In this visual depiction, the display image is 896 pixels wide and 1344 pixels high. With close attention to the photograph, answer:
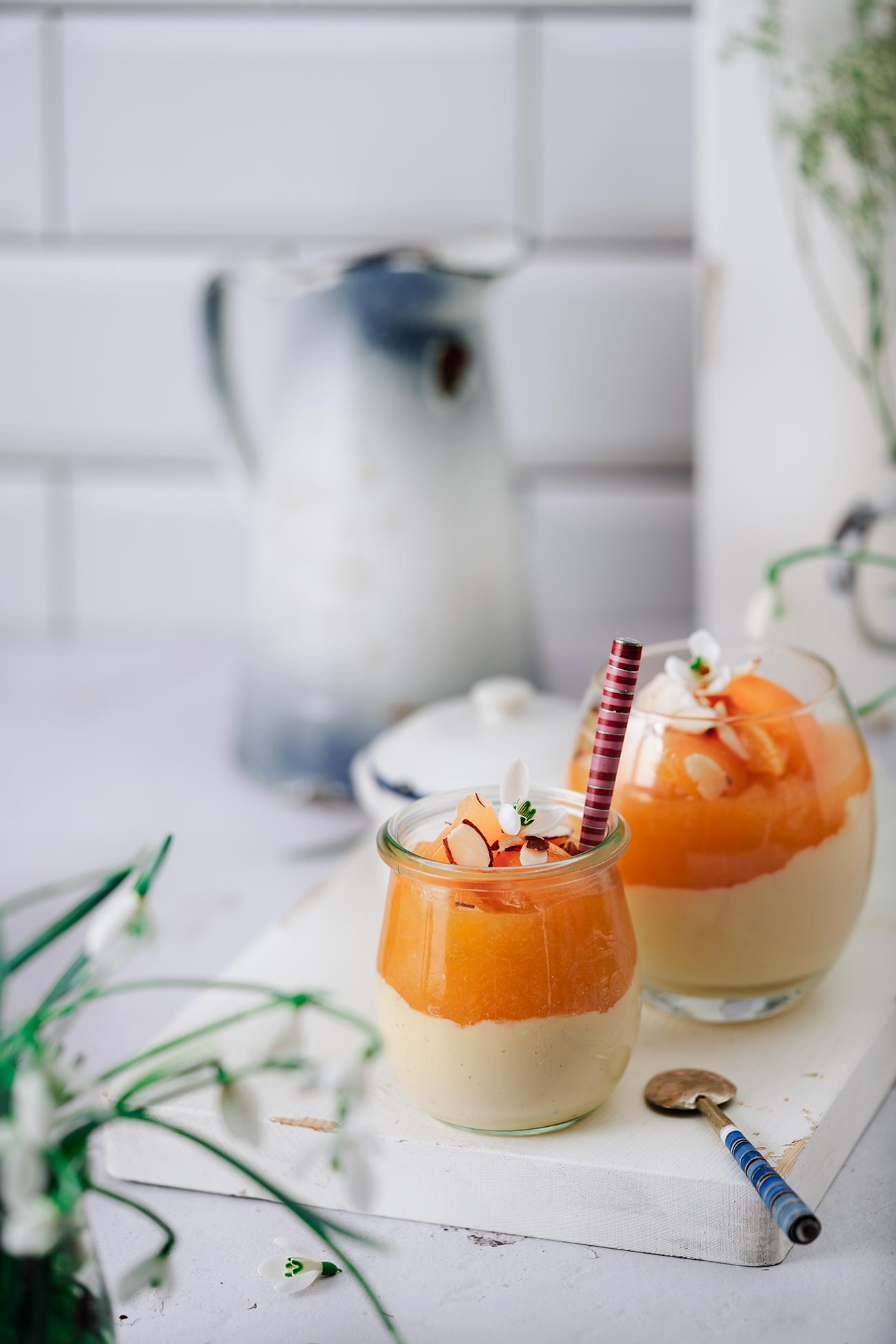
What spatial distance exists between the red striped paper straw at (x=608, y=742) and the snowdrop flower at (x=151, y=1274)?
0.19 metres

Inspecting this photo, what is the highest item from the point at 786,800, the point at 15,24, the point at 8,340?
the point at 15,24

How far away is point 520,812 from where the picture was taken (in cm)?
44

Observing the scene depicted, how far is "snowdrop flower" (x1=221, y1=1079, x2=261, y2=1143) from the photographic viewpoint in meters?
0.29

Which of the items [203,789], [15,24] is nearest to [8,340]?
[15,24]

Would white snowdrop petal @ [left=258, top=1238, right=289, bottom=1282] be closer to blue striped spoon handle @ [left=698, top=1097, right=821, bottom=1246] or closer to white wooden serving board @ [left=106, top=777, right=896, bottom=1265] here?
white wooden serving board @ [left=106, top=777, right=896, bottom=1265]

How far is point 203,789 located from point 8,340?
540 mm

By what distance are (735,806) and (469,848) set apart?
4.3 inches

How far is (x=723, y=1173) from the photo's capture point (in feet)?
1.37

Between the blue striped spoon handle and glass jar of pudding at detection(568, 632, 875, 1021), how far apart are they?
0.06 meters

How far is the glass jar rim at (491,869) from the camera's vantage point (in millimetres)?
418

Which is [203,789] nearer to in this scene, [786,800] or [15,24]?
[786,800]

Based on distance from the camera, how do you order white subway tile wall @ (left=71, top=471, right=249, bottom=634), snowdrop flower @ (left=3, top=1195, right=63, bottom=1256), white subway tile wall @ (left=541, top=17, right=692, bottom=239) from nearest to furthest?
1. snowdrop flower @ (left=3, top=1195, right=63, bottom=1256)
2. white subway tile wall @ (left=541, top=17, right=692, bottom=239)
3. white subway tile wall @ (left=71, top=471, right=249, bottom=634)

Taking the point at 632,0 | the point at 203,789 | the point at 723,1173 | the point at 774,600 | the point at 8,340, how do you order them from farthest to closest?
1. the point at 8,340
2. the point at 632,0
3. the point at 203,789
4. the point at 774,600
5. the point at 723,1173

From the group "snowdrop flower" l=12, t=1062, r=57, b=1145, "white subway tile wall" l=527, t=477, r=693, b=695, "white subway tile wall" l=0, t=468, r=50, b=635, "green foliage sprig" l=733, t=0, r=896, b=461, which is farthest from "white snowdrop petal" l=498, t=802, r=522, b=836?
"white subway tile wall" l=0, t=468, r=50, b=635
